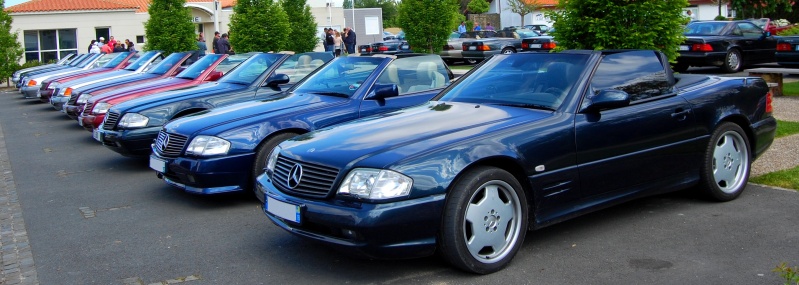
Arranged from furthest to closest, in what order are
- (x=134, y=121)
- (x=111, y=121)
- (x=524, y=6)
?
(x=524, y=6), (x=111, y=121), (x=134, y=121)

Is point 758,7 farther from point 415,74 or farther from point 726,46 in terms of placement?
point 415,74

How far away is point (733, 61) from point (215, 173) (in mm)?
15665

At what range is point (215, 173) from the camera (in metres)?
7.00

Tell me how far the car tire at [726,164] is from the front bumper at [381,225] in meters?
2.86

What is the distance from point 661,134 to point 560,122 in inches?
41.4

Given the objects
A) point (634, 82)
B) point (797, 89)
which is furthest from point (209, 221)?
point (797, 89)

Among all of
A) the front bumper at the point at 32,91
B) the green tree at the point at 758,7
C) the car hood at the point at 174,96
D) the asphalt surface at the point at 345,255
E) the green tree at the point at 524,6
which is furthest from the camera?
the green tree at the point at 524,6

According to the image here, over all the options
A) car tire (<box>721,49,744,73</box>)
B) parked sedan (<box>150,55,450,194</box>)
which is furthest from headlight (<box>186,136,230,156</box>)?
car tire (<box>721,49,744,73</box>)

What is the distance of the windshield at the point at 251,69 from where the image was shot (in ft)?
33.9

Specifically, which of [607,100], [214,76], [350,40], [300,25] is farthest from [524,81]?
[350,40]

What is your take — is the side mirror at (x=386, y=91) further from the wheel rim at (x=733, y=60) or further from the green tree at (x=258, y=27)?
the wheel rim at (x=733, y=60)

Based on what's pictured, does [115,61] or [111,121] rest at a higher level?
[115,61]

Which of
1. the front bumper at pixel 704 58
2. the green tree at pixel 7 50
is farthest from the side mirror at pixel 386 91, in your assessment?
the green tree at pixel 7 50

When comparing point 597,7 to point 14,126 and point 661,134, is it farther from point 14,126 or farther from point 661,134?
point 14,126
